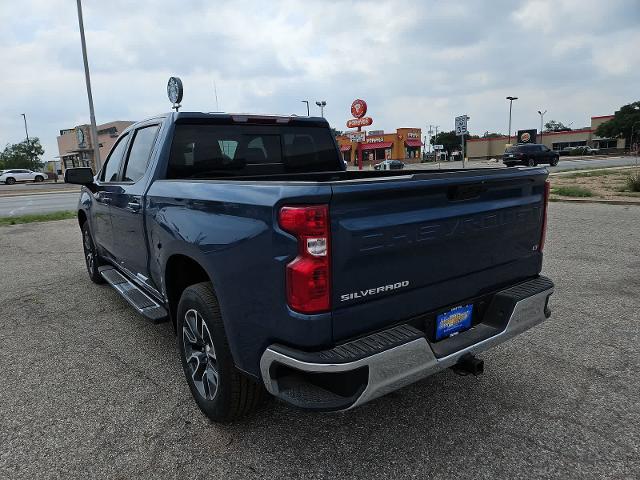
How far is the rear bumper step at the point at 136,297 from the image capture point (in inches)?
133

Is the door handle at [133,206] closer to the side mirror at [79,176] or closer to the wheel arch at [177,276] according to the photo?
the wheel arch at [177,276]

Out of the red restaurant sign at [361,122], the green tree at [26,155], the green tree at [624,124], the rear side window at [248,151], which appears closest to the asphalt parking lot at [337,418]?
the rear side window at [248,151]

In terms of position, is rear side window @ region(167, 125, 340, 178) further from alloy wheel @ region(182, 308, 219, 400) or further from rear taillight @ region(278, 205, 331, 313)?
rear taillight @ region(278, 205, 331, 313)

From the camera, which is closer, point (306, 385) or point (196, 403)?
point (306, 385)

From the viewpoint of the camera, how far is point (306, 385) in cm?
220

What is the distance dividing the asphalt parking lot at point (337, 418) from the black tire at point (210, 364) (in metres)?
0.17

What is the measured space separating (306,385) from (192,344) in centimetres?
107

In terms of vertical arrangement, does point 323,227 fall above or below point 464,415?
above

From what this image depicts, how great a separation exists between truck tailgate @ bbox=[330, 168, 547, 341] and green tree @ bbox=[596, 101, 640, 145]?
274 ft

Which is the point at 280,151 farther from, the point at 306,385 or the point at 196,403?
the point at 306,385

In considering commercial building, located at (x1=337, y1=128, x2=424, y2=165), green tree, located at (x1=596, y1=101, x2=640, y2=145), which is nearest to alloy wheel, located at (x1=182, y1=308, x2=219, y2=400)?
commercial building, located at (x1=337, y1=128, x2=424, y2=165)

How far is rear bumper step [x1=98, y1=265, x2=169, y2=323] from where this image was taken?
3.38 metres

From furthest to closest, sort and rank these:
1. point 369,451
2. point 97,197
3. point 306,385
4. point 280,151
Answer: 1. point 97,197
2. point 280,151
3. point 369,451
4. point 306,385

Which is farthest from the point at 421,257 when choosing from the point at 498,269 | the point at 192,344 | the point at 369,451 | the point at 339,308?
the point at 192,344
